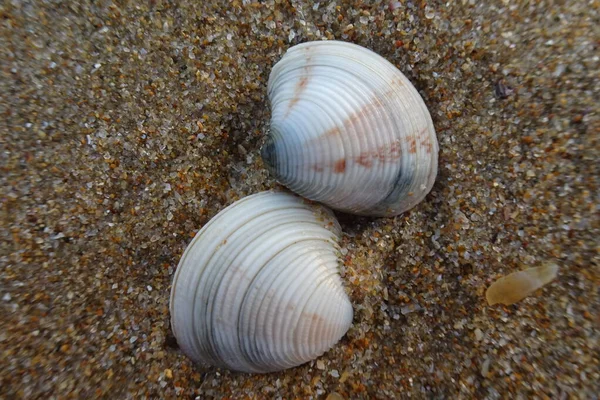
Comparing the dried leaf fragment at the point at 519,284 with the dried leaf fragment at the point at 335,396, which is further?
the dried leaf fragment at the point at 335,396

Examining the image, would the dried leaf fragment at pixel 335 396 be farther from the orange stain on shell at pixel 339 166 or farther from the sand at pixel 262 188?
the orange stain on shell at pixel 339 166

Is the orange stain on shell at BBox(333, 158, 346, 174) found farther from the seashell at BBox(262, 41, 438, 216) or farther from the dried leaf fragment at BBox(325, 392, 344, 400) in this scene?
the dried leaf fragment at BBox(325, 392, 344, 400)

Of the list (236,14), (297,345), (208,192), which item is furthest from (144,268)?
(236,14)

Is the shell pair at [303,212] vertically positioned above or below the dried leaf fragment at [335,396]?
above

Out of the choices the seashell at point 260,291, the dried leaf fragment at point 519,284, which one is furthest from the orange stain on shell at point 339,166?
the dried leaf fragment at point 519,284

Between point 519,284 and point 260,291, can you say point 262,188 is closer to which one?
point 260,291

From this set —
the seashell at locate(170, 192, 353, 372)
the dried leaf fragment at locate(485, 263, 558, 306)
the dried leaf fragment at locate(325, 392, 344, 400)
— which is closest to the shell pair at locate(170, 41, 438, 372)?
the seashell at locate(170, 192, 353, 372)

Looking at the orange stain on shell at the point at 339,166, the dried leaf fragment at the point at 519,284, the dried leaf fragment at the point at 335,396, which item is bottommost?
the dried leaf fragment at the point at 335,396

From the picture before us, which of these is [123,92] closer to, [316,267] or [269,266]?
[269,266]
